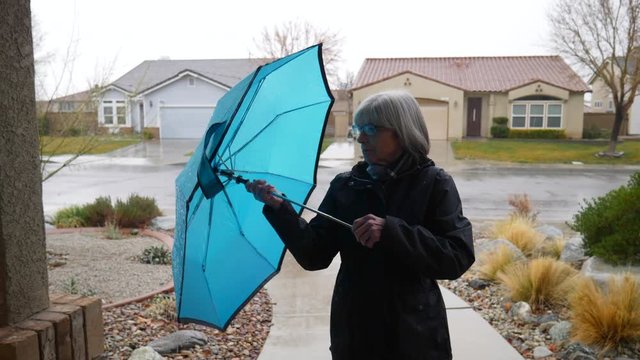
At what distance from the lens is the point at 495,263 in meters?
5.49

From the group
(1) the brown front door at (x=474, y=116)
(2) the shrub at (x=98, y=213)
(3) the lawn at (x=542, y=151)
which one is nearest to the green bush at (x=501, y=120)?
(1) the brown front door at (x=474, y=116)

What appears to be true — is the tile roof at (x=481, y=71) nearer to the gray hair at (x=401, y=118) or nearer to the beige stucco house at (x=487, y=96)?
the beige stucco house at (x=487, y=96)

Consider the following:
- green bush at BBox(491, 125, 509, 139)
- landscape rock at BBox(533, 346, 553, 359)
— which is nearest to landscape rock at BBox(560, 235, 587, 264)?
landscape rock at BBox(533, 346, 553, 359)

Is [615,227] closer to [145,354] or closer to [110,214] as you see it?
[145,354]

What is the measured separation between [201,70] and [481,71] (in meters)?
20.4

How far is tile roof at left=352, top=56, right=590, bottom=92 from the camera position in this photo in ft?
101

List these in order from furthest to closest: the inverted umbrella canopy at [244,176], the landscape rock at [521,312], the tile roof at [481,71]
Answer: the tile roof at [481,71] → the landscape rock at [521,312] → the inverted umbrella canopy at [244,176]

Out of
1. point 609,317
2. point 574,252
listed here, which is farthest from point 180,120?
point 609,317

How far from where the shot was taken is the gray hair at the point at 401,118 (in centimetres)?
203

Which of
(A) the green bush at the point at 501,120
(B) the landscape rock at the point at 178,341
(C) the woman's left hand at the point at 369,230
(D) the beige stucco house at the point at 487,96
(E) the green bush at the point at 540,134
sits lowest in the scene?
(B) the landscape rock at the point at 178,341

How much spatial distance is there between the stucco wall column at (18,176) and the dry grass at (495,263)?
13.9ft

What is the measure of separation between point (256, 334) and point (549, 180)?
13.8 metres

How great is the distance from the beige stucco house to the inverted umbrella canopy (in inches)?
1042

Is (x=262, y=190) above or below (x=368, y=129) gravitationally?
below
